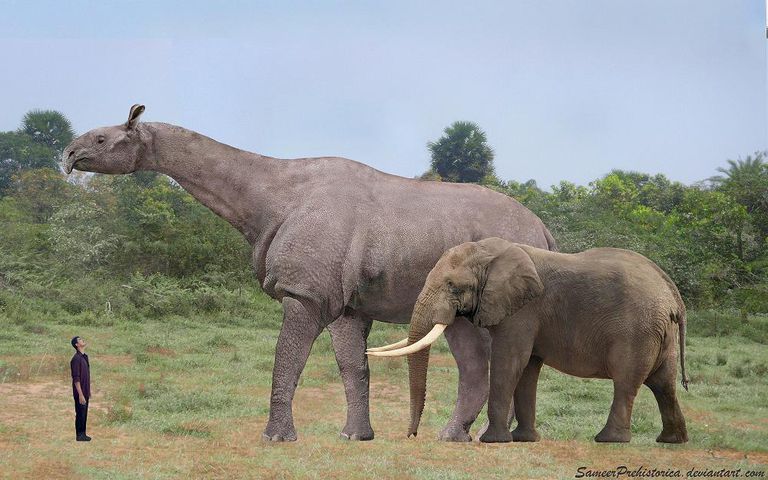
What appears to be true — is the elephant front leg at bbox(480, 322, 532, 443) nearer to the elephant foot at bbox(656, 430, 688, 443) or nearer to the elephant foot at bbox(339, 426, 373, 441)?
the elephant foot at bbox(656, 430, 688, 443)

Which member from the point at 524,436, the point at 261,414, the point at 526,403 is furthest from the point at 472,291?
the point at 261,414

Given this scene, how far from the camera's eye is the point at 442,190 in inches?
414

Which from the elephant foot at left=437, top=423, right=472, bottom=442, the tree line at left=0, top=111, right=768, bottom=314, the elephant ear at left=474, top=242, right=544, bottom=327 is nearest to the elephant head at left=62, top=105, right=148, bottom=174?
the elephant ear at left=474, top=242, right=544, bottom=327

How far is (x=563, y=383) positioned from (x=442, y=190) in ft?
24.7

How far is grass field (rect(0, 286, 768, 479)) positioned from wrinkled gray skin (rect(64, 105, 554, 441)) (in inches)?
34.8

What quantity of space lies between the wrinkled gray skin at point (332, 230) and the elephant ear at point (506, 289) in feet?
4.27

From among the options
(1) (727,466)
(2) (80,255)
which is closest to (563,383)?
(1) (727,466)

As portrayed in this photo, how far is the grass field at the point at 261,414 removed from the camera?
29.3 ft

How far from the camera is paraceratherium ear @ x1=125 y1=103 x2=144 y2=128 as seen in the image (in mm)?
10469

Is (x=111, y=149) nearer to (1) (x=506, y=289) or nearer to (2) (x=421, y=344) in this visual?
(2) (x=421, y=344)

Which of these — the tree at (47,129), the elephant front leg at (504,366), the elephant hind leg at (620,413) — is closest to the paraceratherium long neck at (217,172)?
the elephant front leg at (504,366)

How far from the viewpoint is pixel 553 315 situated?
29.3ft

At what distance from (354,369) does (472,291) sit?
7.75 ft

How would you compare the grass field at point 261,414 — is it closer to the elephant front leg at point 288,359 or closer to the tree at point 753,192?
the elephant front leg at point 288,359
